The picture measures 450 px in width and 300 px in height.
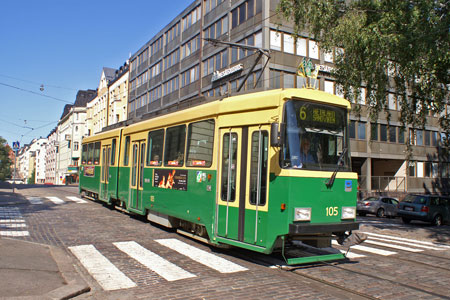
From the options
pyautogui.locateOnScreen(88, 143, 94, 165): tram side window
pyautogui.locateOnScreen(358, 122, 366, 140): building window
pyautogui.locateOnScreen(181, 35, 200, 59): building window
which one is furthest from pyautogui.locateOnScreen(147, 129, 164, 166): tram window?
pyautogui.locateOnScreen(181, 35, 200, 59): building window

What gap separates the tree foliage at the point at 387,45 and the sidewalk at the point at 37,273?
37.3 feet

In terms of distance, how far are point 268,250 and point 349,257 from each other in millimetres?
2523

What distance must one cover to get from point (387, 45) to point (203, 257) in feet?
31.5

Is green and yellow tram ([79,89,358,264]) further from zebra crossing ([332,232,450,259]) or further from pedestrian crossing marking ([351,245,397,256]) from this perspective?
pedestrian crossing marking ([351,245,397,256])

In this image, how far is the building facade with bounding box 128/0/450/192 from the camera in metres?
31.4

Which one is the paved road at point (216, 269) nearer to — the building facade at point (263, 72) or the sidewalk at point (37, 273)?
the sidewalk at point (37, 273)

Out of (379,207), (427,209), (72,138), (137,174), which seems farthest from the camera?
(72,138)

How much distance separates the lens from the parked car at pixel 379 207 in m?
25.4

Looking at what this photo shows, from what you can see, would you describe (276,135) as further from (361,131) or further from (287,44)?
(361,131)

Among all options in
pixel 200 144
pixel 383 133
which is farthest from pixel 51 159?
pixel 200 144

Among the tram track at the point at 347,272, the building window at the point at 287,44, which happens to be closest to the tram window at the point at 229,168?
the tram track at the point at 347,272

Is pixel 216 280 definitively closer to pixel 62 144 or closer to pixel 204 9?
pixel 204 9

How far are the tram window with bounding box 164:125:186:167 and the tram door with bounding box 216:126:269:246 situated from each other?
1.94 m

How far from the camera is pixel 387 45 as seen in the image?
13352mm
